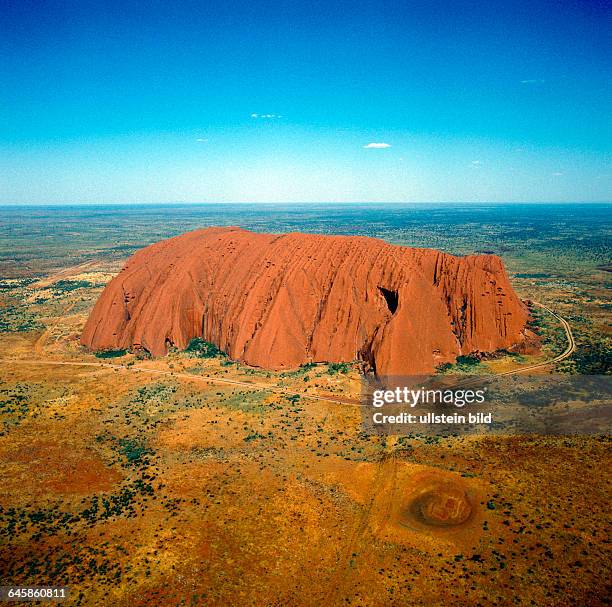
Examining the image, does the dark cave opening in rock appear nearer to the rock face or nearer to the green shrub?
the rock face

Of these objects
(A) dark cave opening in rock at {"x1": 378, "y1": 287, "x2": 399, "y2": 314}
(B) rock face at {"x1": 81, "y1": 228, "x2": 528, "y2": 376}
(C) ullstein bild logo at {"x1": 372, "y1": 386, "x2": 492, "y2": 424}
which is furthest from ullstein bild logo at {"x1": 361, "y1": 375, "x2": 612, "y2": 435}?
(A) dark cave opening in rock at {"x1": 378, "y1": 287, "x2": 399, "y2": 314}

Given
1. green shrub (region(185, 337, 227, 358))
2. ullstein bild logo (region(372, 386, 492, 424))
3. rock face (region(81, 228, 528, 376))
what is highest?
rock face (region(81, 228, 528, 376))

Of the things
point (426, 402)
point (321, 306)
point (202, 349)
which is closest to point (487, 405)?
point (426, 402)

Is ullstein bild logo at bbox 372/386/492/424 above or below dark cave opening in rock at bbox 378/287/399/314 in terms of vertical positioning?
below

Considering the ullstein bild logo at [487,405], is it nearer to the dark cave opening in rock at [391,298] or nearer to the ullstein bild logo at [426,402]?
the ullstein bild logo at [426,402]

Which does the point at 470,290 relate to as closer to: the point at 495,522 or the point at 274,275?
the point at 274,275

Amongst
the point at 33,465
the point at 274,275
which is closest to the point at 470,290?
the point at 274,275

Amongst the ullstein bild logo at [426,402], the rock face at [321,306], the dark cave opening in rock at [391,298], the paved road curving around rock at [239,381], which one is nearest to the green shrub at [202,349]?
the rock face at [321,306]

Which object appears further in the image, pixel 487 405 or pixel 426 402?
pixel 426 402

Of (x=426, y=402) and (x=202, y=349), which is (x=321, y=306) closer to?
(x=202, y=349)
